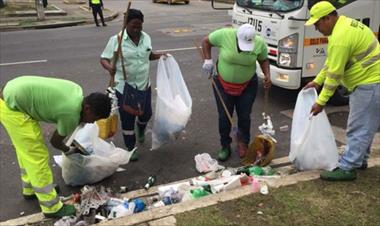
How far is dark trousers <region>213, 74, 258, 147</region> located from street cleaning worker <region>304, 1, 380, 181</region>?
892mm

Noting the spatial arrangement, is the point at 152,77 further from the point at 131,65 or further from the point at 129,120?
the point at 131,65

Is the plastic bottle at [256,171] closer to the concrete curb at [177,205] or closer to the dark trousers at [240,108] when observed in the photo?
the concrete curb at [177,205]

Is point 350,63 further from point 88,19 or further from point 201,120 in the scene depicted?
point 88,19

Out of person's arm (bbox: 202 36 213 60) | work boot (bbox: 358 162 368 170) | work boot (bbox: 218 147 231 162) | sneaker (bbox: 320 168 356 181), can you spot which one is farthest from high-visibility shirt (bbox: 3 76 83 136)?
work boot (bbox: 358 162 368 170)

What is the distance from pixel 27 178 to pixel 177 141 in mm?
1906

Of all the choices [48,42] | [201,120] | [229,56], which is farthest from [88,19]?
[229,56]

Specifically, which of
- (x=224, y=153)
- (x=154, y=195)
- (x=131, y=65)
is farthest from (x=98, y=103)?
(x=224, y=153)

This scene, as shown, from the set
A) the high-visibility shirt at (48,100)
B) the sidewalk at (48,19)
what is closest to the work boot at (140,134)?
the high-visibility shirt at (48,100)

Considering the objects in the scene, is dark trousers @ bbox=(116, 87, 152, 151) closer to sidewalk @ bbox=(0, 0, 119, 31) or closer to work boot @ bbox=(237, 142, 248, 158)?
work boot @ bbox=(237, 142, 248, 158)

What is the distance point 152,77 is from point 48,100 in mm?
4596

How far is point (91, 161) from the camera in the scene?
13.4 feet

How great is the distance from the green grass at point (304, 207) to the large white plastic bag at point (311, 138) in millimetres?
249

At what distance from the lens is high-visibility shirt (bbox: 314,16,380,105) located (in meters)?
3.60

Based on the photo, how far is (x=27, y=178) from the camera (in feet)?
13.2
